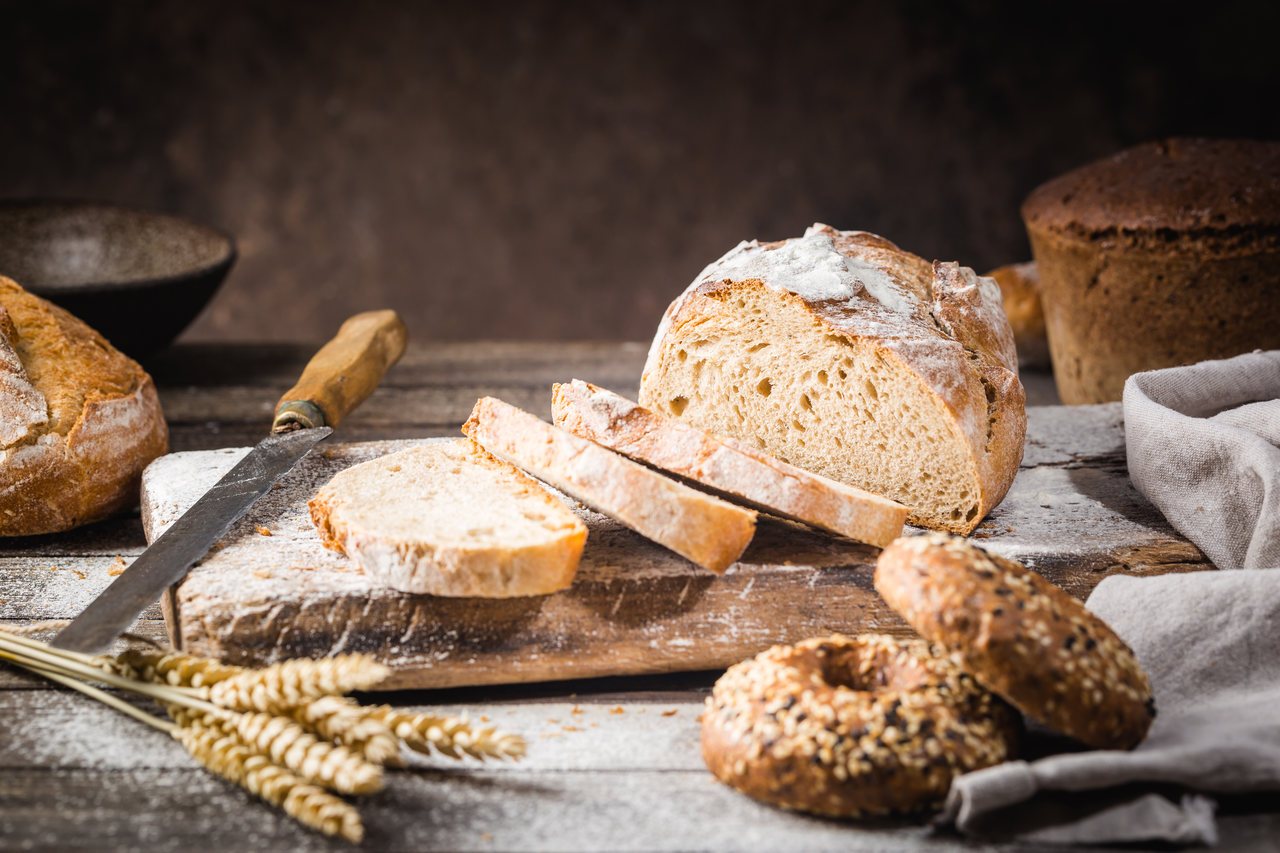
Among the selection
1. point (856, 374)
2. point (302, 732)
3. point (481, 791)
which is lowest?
point (481, 791)

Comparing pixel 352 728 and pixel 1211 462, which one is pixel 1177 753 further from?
pixel 352 728

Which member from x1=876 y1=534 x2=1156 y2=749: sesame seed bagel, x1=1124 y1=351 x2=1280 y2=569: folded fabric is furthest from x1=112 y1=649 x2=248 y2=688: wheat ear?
x1=1124 y1=351 x2=1280 y2=569: folded fabric

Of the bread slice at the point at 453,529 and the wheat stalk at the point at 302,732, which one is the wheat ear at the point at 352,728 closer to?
the wheat stalk at the point at 302,732

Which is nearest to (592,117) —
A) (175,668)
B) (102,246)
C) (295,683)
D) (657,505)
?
(102,246)

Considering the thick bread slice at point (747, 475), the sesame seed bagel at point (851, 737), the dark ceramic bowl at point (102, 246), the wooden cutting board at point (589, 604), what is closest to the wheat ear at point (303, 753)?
the wooden cutting board at point (589, 604)

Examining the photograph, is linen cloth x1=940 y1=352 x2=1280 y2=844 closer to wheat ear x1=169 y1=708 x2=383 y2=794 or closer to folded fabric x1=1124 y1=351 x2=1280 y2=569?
folded fabric x1=1124 y1=351 x2=1280 y2=569
